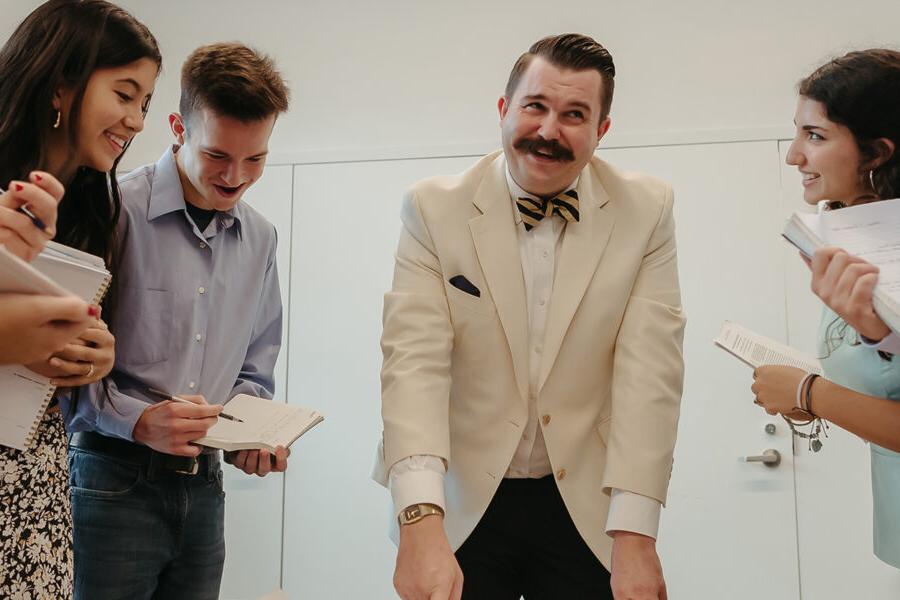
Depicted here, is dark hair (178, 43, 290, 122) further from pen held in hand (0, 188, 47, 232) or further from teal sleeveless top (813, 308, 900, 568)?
teal sleeveless top (813, 308, 900, 568)

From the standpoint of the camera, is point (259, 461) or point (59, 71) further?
point (259, 461)

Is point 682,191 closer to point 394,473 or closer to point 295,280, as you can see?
point 295,280

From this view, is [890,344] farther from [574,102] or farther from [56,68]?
[56,68]

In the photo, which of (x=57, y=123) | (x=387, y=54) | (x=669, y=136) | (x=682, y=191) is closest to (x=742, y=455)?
(x=682, y=191)

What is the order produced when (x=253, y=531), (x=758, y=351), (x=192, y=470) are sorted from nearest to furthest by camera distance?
(x=192, y=470) → (x=758, y=351) → (x=253, y=531)

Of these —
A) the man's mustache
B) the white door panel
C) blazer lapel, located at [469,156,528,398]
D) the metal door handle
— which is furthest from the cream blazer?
the white door panel

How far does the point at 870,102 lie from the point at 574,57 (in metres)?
0.57

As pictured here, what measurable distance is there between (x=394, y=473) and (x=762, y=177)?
232cm

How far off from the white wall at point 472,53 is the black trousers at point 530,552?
2.15 metres

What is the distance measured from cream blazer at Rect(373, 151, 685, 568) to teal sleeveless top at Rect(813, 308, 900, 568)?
0.33 m

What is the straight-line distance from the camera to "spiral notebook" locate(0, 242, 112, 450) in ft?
3.94

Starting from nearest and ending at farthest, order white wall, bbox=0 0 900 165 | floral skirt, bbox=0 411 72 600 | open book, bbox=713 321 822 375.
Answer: floral skirt, bbox=0 411 72 600
open book, bbox=713 321 822 375
white wall, bbox=0 0 900 165

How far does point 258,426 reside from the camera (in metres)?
1.78

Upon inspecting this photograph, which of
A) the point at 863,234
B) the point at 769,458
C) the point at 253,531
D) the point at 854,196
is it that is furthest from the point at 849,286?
the point at 253,531
